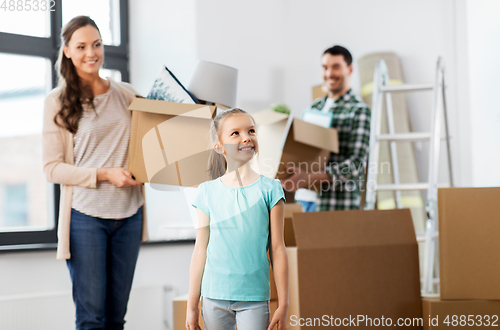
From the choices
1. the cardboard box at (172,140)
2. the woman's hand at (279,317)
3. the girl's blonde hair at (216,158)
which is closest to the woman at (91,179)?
the cardboard box at (172,140)

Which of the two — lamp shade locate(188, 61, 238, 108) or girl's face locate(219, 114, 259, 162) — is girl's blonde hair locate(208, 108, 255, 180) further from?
lamp shade locate(188, 61, 238, 108)

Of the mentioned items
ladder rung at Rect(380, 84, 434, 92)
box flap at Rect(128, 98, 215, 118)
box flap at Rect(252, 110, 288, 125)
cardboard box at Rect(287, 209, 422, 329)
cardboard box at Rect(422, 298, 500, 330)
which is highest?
ladder rung at Rect(380, 84, 434, 92)

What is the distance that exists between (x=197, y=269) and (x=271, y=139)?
862 mm

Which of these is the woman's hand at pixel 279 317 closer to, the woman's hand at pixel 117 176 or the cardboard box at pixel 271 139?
the woman's hand at pixel 117 176

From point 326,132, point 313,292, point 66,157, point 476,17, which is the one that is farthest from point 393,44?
point 66,157

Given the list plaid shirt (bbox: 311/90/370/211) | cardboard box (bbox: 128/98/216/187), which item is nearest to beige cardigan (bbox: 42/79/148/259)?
cardboard box (bbox: 128/98/216/187)

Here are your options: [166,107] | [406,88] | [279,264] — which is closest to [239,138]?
[279,264]

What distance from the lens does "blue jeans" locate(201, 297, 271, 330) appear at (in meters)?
0.88

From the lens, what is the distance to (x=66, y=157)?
141 cm

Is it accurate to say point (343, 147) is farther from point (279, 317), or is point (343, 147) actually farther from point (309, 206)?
point (279, 317)

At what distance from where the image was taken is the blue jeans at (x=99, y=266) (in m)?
1.35

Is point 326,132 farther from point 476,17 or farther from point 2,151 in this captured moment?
point 2,151

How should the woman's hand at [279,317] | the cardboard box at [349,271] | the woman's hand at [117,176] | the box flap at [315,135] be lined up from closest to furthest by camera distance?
the woman's hand at [279,317], the woman's hand at [117,176], the cardboard box at [349,271], the box flap at [315,135]

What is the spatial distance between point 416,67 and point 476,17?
1.17 feet
